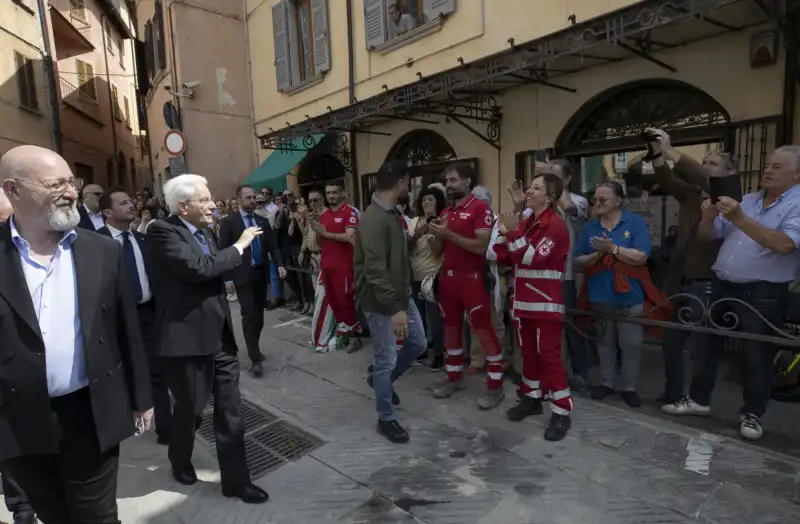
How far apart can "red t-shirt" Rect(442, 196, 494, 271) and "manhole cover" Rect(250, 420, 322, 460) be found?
1.77m

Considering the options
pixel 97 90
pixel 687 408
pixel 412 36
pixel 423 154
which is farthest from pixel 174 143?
pixel 97 90

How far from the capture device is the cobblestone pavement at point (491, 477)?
2.85 meters

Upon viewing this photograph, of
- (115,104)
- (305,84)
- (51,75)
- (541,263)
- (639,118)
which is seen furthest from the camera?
(115,104)

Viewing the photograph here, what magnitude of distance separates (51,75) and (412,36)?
11635 mm

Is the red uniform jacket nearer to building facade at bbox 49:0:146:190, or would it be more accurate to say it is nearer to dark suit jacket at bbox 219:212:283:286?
dark suit jacket at bbox 219:212:283:286

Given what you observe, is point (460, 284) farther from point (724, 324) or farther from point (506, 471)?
point (724, 324)

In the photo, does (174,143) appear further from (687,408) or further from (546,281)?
(687,408)

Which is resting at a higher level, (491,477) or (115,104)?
(115,104)

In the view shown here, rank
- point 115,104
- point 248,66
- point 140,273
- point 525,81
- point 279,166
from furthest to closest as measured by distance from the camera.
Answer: point 115,104 < point 248,66 < point 279,166 < point 525,81 < point 140,273

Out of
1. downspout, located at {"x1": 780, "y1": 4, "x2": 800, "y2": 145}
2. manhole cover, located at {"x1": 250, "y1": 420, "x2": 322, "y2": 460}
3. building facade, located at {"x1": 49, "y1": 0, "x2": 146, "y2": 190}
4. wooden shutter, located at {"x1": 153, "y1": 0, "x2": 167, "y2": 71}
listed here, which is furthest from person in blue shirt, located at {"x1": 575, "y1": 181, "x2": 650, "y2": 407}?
building facade, located at {"x1": 49, "y1": 0, "x2": 146, "y2": 190}

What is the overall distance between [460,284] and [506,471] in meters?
1.52

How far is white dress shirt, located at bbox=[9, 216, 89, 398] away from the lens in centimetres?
201

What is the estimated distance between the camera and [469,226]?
4.21 metres

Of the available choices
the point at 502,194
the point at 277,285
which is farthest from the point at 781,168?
the point at 277,285
